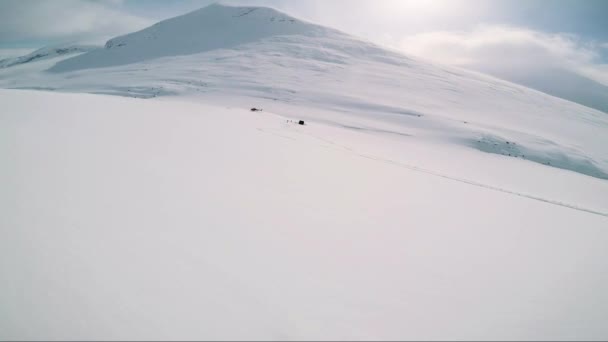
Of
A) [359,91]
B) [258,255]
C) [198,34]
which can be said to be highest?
[198,34]

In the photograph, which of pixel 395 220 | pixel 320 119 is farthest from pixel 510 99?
pixel 395 220

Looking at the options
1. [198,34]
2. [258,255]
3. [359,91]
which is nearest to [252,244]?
[258,255]

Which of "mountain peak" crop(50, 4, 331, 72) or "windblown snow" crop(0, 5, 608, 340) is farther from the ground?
"mountain peak" crop(50, 4, 331, 72)

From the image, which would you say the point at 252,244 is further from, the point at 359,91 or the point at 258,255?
the point at 359,91

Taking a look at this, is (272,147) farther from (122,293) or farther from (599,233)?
(599,233)

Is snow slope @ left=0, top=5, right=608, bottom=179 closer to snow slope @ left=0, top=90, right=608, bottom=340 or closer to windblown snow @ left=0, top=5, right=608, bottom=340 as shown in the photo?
windblown snow @ left=0, top=5, right=608, bottom=340

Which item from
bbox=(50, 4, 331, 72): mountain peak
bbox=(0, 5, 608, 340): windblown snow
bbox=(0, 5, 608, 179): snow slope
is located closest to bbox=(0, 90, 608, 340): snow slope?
bbox=(0, 5, 608, 340): windblown snow
